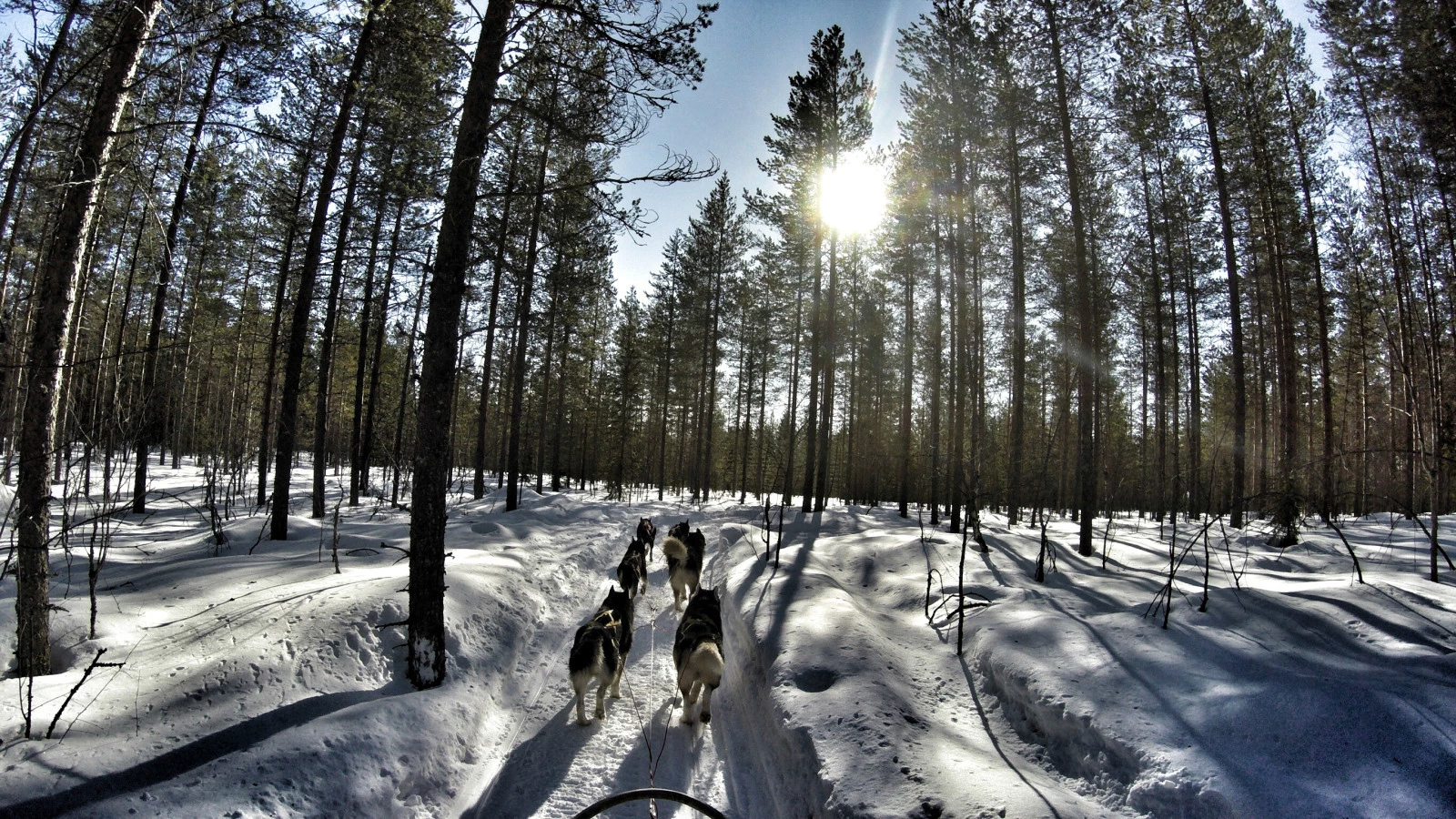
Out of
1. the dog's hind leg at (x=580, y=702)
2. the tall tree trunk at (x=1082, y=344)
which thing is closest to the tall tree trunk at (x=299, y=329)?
the dog's hind leg at (x=580, y=702)

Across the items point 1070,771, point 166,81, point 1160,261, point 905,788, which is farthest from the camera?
point 1160,261

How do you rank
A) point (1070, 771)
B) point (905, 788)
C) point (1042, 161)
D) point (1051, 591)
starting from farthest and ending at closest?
point (1042, 161)
point (1051, 591)
point (1070, 771)
point (905, 788)

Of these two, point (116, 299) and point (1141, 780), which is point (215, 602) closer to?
point (1141, 780)

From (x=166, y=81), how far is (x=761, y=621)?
12572 millimetres

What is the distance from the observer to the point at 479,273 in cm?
1661

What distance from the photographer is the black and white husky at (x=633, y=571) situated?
7.45 meters

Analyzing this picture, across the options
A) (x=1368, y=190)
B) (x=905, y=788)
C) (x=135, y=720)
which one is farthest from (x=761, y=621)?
(x=1368, y=190)

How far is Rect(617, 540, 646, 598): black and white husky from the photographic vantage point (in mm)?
7453

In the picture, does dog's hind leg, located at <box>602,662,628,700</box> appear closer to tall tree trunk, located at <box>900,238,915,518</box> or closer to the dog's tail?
the dog's tail

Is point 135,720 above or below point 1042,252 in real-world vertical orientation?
below

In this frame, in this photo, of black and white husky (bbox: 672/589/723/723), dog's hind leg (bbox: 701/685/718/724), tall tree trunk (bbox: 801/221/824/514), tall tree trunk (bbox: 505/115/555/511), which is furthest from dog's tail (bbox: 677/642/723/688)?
tall tree trunk (bbox: 801/221/824/514)

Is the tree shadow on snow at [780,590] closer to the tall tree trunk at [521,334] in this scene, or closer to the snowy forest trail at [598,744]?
A: the snowy forest trail at [598,744]

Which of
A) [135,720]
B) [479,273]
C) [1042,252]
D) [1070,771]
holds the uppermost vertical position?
[1042,252]

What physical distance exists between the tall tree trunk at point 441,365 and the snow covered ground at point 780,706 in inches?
20.4
